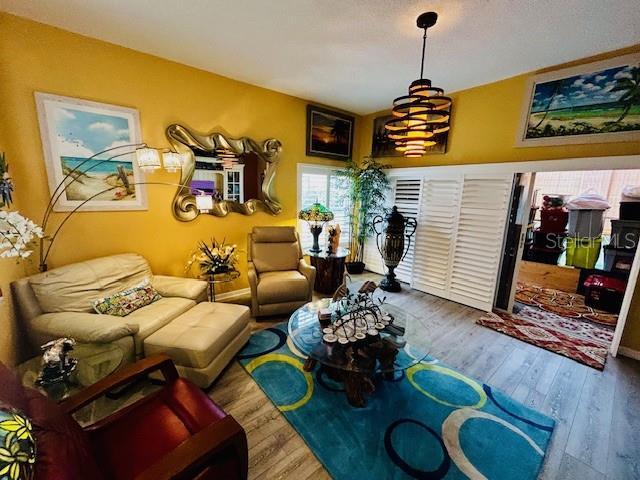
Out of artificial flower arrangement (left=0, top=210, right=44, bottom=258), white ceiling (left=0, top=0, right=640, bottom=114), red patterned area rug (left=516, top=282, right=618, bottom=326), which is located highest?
white ceiling (left=0, top=0, right=640, bottom=114)

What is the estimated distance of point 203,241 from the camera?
322 centimetres

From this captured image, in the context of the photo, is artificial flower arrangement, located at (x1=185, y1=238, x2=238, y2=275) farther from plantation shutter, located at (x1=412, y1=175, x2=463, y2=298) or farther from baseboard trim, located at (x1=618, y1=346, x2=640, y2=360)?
baseboard trim, located at (x1=618, y1=346, x2=640, y2=360)

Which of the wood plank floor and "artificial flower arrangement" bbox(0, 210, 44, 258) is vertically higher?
"artificial flower arrangement" bbox(0, 210, 44, 258)

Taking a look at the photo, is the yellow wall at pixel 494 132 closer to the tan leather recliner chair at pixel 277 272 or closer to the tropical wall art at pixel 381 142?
the tropical wall art at pixel 381 142

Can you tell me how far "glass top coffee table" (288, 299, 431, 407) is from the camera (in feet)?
5.61

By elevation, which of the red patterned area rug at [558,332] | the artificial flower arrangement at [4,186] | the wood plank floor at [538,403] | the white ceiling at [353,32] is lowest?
the wood plank floor at [538,403]

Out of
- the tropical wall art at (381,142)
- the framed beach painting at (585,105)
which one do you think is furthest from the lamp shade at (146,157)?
the framed beach painting at (585,105)

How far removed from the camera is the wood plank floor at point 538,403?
148 centimetres

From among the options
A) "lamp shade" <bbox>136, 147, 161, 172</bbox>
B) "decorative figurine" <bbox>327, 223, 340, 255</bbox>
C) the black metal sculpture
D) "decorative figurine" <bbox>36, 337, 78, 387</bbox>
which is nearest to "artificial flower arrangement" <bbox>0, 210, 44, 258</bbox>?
"decorative figurine" <bbox>36, 337, 78, 387</bbox>

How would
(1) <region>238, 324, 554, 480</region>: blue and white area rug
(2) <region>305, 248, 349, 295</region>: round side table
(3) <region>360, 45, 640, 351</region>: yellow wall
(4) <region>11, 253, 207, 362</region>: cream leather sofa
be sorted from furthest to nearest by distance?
(2) <region>305, 248, 349, 295</region>: round side table, (3) <region>360, 45, 640, 351</region>: yellow wall, (4) <region>11, 253, 207, 362</region>: cream leather sofa, (1) <region>238, 324, 554, 480</region>: blue and white area rug

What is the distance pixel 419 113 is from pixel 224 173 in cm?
240

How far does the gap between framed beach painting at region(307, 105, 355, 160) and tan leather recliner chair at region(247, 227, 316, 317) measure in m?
1.49

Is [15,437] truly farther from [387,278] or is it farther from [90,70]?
[387,278]

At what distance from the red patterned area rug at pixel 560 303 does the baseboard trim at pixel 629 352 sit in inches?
31.3
